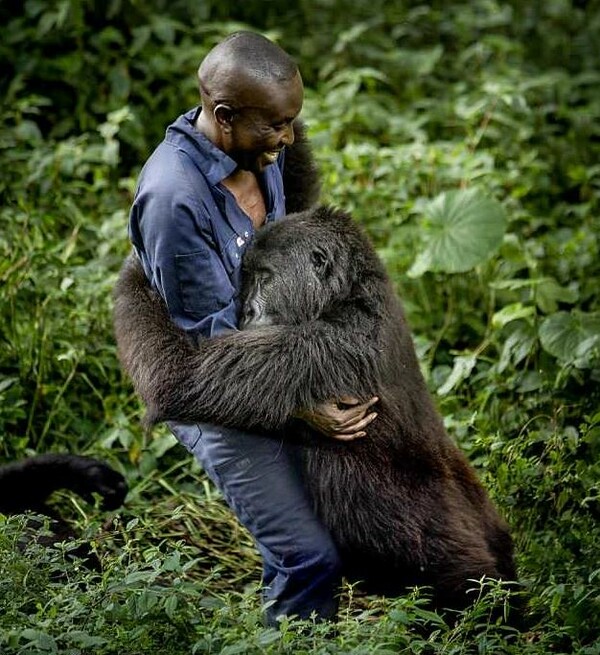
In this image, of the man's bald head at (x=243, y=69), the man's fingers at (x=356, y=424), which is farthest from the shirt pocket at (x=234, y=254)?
the man's fingers at (x=356, y=424)

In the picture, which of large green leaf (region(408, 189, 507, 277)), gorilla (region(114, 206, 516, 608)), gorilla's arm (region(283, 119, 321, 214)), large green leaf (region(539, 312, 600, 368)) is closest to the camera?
gorilla (region(114, 206, 516, 608))

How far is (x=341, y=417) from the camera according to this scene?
159 inches

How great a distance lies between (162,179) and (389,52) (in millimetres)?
5375

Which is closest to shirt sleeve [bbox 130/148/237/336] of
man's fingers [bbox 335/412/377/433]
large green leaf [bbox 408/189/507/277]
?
man's fingers [bbox 335/412/377/433]

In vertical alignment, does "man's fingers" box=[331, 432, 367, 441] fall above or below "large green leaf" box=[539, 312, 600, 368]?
above

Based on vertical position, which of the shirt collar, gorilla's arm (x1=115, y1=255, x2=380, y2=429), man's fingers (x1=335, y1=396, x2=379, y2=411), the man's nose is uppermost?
the man's nose

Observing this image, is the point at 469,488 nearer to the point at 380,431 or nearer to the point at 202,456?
the point at 380,431

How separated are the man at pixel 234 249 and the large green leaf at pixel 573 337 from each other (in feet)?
5.56

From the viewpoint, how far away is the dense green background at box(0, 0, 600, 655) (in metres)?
3.75

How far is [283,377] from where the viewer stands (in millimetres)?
3953

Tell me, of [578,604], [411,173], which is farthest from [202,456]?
[411,173]

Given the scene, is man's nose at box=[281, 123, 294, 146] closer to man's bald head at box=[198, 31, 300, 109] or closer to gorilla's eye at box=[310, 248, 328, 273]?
man's bald head at box=[198, 31, 300, 109]

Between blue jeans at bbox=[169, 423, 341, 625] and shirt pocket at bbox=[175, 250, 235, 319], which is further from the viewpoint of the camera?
blue jeans at bbox=[169, 423, 341, 625]

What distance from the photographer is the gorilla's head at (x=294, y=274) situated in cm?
405
